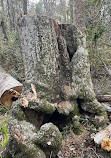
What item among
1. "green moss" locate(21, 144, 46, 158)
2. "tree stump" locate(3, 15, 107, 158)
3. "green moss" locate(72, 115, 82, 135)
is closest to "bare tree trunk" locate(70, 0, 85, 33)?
"tree stump" locate(3, 15, 107, 158)

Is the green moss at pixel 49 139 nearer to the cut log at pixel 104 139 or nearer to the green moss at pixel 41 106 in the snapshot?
the green moss at pixel 41 106

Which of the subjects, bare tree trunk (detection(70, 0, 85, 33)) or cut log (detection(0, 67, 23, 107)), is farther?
bare tree trunk (detection(70, 0, 85, 33))

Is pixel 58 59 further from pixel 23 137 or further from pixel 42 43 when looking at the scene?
pixel 23 137

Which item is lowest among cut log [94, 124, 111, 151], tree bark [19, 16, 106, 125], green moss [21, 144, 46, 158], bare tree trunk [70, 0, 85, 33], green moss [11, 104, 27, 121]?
cut log [94, 124, 111, 151]

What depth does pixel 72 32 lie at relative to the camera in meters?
3.45

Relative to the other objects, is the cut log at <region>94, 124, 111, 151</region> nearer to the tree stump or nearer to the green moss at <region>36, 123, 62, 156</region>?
the tree stump

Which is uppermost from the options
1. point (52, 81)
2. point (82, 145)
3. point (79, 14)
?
point (79, 14)

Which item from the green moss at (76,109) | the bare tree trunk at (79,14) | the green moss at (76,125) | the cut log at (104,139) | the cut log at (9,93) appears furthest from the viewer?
the bare tree trunk at (79,14)

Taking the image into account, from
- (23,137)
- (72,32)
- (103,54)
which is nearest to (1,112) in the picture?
(23,137)

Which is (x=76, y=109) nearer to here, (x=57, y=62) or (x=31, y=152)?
(x=57, y=62)

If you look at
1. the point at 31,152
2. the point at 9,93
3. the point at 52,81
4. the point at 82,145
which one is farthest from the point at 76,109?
the point at 9,93

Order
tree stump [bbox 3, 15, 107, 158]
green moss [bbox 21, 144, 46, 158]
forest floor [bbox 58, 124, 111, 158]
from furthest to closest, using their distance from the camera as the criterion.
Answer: tree stump [bbox 3, 15, 107, 158], forest floor [bbox 58, 124, 111, 158], green moss [bbox 21, 144, 46, 158]

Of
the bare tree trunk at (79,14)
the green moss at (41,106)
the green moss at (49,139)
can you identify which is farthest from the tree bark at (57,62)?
the bare tree trunk at (79,14)

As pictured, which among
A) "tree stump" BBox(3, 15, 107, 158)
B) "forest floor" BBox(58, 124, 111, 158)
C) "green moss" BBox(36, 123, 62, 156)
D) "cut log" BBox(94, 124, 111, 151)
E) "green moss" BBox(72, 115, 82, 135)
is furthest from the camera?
"green moss" BBox(72, 115, 82, 135)
